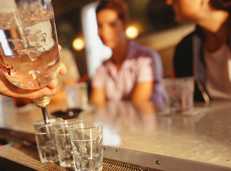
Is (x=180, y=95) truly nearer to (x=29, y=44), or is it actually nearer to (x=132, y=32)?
(x=29, y=44)

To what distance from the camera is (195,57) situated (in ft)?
4.95

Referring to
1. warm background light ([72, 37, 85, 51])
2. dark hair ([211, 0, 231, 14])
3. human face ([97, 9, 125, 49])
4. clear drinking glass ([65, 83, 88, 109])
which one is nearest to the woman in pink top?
human face ([97, 9, 125, 49])

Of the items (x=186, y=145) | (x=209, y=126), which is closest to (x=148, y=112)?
(x=209, y=126)

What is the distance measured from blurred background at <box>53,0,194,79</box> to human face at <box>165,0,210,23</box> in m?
0.15

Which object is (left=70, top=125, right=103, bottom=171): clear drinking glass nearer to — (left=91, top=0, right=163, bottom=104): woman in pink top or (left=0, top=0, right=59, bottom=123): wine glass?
(left=0, top=0, right=59, bottom=123): wine glass

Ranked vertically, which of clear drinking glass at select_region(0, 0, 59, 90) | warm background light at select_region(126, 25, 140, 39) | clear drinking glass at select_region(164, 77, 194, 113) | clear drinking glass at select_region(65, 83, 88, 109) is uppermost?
clear drinking glass at select_region(0, 0, 59, 90)

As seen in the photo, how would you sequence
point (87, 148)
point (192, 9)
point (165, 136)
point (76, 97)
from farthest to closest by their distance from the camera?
1. point (76, 97)
2. point (192, 9)
3. point (165, 136)
4. point (87, 148)

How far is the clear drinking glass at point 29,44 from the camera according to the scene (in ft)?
2.57

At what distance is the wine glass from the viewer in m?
0.78

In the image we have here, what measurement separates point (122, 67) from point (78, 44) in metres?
0.75

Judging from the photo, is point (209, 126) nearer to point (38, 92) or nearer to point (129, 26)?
point (38, 92)

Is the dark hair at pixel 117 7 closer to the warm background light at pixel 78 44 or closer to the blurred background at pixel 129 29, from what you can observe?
the blurred background at pixel 129 29

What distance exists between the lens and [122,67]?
1.70 m

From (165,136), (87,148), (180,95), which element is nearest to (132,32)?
(180,95)
